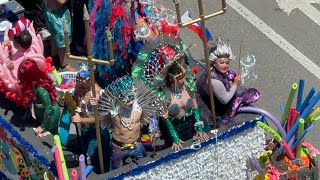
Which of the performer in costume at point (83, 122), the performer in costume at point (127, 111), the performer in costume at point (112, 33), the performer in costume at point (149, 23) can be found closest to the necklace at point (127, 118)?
the performer in costume at point (127, 111)

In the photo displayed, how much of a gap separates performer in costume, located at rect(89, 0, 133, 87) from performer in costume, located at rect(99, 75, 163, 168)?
659mm

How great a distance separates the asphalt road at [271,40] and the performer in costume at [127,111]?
95.8 inches

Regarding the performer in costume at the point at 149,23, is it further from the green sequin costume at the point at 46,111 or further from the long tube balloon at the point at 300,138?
the long tube balloon at the point at 300,138

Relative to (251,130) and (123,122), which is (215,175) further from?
(123,122)

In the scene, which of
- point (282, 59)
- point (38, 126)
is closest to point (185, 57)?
point (38, 126)

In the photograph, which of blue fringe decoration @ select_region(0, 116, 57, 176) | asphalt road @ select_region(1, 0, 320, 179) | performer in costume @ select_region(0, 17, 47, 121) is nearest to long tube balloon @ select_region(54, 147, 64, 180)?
blue fringe decoration @ select_region(0, 116, 57, 176)

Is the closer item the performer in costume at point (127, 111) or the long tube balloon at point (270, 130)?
the performer in costume at point (127, 111)

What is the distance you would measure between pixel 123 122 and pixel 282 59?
341cm

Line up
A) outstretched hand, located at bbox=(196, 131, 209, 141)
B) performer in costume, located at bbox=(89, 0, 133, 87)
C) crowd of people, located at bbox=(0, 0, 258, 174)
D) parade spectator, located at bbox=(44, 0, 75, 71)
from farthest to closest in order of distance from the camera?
parade spectator, located at bbox=(44, 0, 75, 71) → performer in costume, located at bbox=(89, 0, 133, 87) → outstretched hand, located at bbox=(196, 131, 209, 141) → crowd of people, located at bbox=(0, 0, 258, 174)

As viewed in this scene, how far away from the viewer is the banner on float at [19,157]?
6812 mm

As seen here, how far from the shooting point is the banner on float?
6.81 meters

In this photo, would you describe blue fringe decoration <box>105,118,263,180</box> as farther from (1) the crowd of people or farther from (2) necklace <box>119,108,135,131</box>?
(2) necklace <box>119,108,135,131</box>

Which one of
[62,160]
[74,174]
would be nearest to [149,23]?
[62,160]

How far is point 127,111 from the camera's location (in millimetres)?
6625
